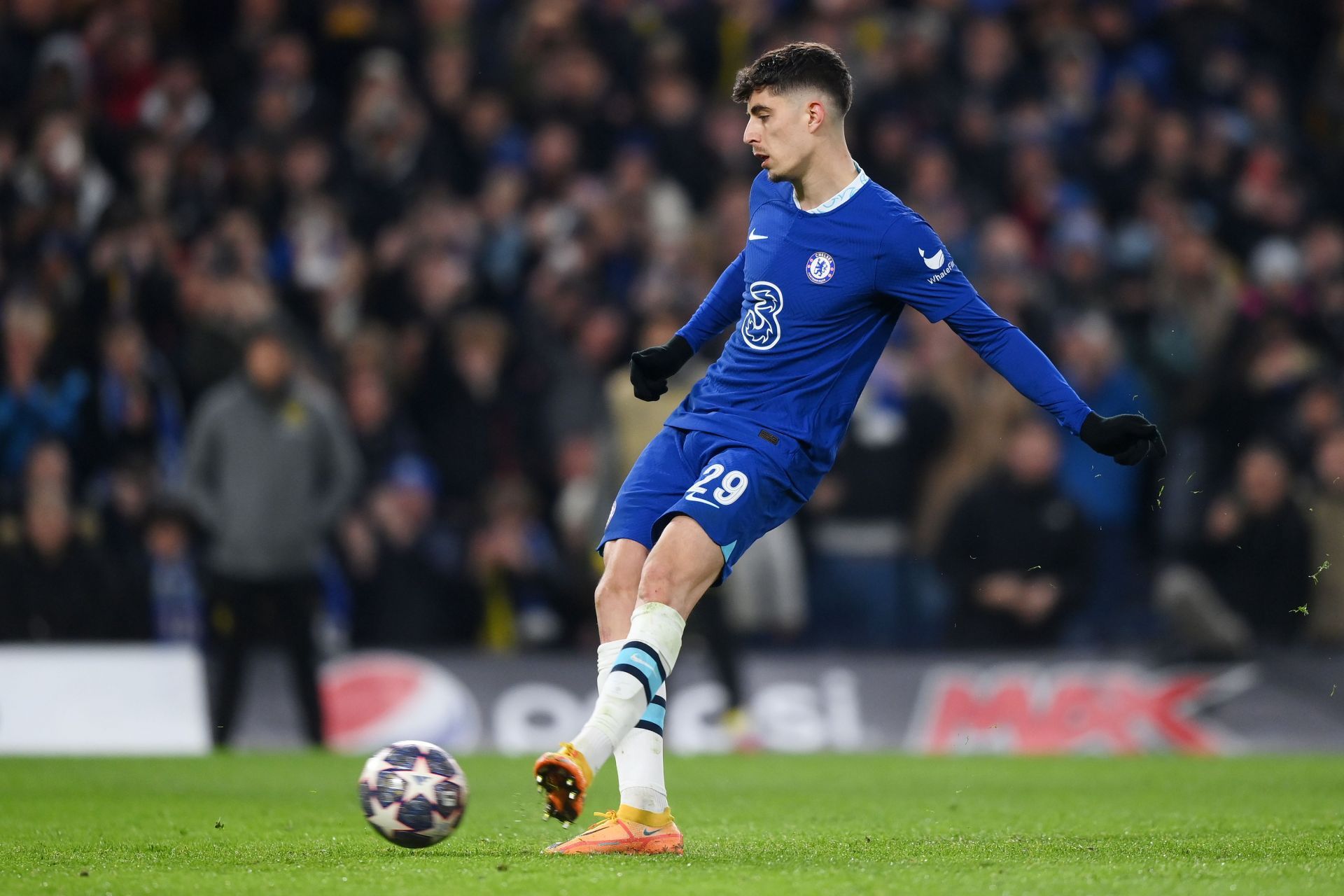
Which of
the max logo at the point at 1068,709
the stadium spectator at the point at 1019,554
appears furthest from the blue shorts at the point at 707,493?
the max logo at the point at 1068,709

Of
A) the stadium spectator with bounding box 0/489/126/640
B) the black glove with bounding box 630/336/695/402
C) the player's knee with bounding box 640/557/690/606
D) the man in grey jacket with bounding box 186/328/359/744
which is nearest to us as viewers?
the player's knee with bounding box 640/557/690/606

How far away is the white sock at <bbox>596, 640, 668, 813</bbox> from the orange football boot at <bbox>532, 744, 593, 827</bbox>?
0.69 meters

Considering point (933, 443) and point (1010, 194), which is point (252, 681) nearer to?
point (933, 443)

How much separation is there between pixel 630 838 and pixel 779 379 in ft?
4.92

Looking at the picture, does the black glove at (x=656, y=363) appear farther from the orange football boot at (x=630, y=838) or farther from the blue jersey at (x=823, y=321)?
the orange football boot at (x=630, y=838)

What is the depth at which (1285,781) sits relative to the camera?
30.4 ft

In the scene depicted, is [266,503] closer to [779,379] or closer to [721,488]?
[779,379]

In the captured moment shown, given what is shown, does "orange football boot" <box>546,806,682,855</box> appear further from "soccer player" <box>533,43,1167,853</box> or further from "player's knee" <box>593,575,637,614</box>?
"player's knee" <box>593,575,637,614</box>

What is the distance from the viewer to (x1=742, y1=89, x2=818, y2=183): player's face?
19.1ft

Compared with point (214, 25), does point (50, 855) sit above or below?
below

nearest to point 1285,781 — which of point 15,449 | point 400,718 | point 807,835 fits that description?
point 807,835

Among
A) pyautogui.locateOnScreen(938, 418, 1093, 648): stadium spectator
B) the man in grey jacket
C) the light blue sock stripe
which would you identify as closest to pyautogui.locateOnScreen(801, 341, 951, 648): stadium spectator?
pyautogui.locateOnScreen(938, 418, 1093, 648): stadium spectator

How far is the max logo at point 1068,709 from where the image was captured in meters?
12.0

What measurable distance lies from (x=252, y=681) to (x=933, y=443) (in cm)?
486
